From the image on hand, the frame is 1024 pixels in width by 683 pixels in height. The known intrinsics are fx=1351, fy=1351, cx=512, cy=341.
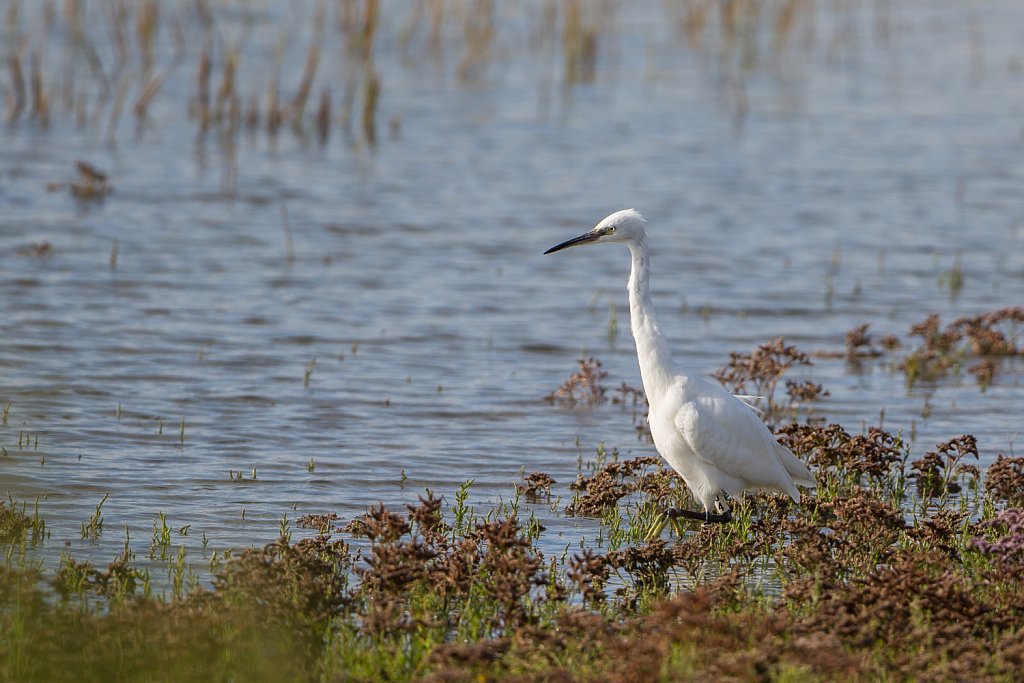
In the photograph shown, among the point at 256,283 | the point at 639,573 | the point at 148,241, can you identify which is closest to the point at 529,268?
the point at 256,283

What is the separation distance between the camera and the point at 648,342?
712cm

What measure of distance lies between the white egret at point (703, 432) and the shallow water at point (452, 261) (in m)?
0.69

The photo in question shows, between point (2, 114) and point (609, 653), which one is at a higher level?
point (2, 114)

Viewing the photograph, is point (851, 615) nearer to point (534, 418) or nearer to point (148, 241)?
point (534, 418)

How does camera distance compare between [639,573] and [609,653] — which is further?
[639,573]

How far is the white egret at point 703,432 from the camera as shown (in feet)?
22.6

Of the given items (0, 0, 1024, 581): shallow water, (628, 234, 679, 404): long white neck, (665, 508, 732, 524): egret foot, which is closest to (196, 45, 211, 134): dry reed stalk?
(0, 0, 1024, 581): shallow water

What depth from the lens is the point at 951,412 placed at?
9859 mm

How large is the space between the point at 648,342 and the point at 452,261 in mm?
7262

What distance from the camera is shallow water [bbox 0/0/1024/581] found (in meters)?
8.53

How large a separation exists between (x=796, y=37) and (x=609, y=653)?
24.7 m

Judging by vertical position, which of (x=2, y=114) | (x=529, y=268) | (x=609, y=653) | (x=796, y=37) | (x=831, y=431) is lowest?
(x=609, y=653)

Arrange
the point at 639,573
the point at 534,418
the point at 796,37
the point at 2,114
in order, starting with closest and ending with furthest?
1. the point at 639,573
2. the point at 534,418
3. the point at 2,114
4. the point at 796,37

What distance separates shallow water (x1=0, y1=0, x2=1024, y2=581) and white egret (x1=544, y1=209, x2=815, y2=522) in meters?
0.69
